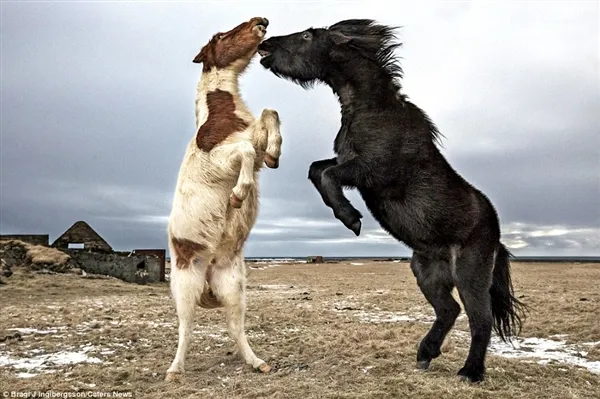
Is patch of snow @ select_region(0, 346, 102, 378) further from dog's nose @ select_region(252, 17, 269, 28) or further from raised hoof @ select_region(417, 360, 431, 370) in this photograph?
dog's nose @ select_region(252, 17, 269, 28)

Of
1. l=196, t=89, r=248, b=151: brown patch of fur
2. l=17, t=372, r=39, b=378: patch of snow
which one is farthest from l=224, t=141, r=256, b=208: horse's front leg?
l=17, t=372, r=39, b=378: patch of snow

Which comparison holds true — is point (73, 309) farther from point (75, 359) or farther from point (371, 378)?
point (371, 378)

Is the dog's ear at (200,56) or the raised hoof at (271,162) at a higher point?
the dog's ear at (200,56)

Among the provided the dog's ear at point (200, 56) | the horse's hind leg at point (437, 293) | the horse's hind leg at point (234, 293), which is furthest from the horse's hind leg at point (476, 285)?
the dog's ear at point (200, 56)

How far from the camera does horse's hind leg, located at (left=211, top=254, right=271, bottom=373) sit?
4535 mm

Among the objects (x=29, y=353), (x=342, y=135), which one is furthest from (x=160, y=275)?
(x=342, y=135)

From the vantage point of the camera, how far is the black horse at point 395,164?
3.57 metres

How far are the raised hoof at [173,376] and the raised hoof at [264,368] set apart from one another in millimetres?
653

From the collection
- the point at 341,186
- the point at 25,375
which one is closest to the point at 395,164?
the point at 341,186

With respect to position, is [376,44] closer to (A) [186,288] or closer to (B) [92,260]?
(A) [186,288]

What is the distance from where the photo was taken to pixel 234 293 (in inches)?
179

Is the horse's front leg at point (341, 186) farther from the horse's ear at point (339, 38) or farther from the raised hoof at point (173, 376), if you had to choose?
the raised hoof at point (173, 376)

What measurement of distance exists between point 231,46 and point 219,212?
4.66ft

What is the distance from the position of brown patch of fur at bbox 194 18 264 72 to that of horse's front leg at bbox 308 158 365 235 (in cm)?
154
